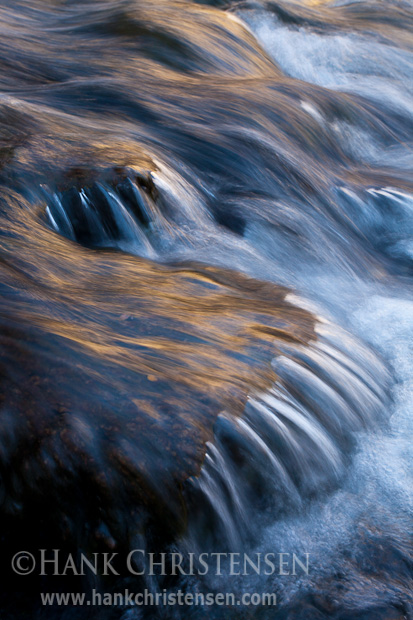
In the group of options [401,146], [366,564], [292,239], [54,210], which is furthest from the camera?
[401,146]

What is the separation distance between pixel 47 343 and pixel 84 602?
31.4 inches

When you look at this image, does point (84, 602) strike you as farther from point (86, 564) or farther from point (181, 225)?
point (181, 225)

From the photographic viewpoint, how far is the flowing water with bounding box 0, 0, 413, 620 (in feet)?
6.58

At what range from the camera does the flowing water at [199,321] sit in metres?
2.01

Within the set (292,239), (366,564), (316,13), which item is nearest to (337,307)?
(292,239)

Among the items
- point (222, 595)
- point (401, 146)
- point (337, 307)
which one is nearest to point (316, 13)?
point (401, 146)

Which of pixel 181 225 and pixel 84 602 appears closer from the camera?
pixel 84 602

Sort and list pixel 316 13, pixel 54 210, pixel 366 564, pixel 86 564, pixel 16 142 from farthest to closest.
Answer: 1. pixel 316 13
2. pixel 16 142
3. pixel 54 210
4. pixel 366 564
5. pixel 86 564

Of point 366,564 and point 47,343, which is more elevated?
point 47,343

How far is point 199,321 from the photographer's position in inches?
108

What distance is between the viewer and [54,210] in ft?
10.8

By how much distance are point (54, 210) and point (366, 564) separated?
83.3 inches

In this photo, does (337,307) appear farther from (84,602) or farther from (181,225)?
(84,602)

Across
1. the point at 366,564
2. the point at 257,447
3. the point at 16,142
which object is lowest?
the point at 366,564
